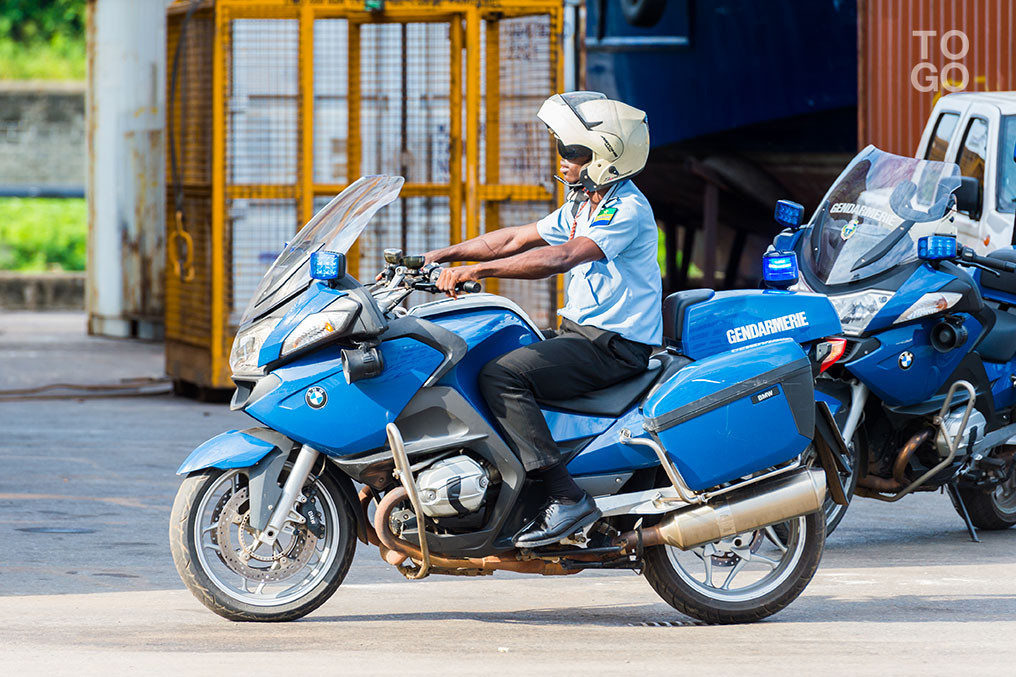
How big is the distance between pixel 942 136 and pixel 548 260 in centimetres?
652

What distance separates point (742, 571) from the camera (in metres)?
6.50

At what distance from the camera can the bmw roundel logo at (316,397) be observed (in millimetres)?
6047

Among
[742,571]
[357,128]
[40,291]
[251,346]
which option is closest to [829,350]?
[742,571]

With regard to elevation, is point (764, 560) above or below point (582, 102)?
below

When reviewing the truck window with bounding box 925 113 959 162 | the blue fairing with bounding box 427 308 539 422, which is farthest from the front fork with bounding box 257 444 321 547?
the truck window with bounding box 925 113 959 162

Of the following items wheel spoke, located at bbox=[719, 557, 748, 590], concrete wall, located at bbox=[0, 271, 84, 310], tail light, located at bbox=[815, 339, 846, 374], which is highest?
tail light, located at bbox=[815, 339, 846, 374]

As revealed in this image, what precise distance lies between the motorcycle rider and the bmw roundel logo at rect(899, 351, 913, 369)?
5.99 feet

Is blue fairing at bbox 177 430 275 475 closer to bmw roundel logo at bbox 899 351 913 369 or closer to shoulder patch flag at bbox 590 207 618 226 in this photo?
shoulder patch flag at bbox 590 207 618 226

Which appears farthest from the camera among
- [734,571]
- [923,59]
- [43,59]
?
[43,59]

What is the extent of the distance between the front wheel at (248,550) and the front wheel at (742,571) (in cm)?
113

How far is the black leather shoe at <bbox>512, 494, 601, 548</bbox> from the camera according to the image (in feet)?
20.0

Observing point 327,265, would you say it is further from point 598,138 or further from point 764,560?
point 764,560

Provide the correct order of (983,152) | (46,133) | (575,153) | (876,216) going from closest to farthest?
(575,153)
(876,216)
(983,152)
(46,133)

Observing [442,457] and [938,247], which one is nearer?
[442,457]
